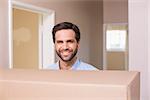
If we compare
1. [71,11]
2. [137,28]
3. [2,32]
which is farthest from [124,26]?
[2,32]

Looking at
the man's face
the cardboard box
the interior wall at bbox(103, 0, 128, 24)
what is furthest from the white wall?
the interior wall at bbox(103, 0, 128, 24)

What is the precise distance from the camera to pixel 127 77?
331 millimetres

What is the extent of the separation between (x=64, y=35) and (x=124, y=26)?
3.80 meters

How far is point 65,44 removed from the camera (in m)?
0.49

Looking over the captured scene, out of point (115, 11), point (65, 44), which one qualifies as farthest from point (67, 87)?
point (115, 11)

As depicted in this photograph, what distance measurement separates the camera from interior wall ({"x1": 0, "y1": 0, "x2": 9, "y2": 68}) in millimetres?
1661

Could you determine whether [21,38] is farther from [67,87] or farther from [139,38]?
[67,87]

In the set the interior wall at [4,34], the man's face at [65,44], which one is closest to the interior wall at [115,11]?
the interior wall at [4,34]

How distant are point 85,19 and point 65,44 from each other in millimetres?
3140

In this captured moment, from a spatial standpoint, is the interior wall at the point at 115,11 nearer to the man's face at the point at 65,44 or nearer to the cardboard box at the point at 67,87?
the man's face at the point at 65,44

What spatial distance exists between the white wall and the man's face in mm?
1239

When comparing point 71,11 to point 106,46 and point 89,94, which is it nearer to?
point 106,46

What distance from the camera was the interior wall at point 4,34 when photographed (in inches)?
65.4

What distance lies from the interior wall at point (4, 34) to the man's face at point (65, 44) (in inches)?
47.7
